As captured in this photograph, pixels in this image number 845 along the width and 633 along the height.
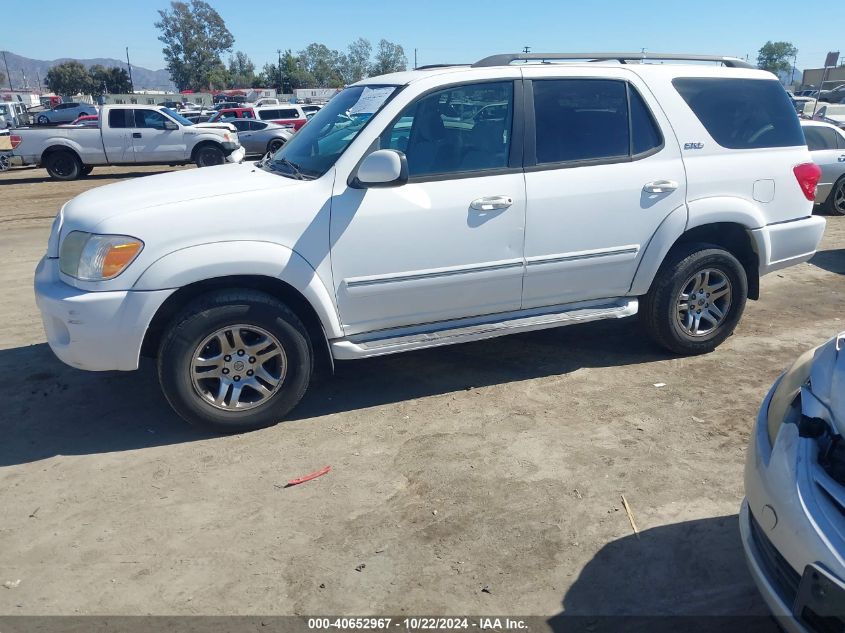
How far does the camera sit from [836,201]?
1159 centimetres

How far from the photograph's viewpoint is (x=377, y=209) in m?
4.18

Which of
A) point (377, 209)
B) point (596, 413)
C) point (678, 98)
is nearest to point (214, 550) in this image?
point (377, 209)

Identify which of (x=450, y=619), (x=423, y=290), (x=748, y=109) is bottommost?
(x=450, y=619)

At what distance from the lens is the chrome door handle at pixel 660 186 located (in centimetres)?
479

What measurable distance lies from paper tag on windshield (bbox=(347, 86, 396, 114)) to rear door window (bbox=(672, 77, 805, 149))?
209 cm

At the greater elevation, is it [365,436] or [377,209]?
[377,209]

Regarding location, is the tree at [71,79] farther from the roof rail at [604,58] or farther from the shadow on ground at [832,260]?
the roof rail at [604,58]

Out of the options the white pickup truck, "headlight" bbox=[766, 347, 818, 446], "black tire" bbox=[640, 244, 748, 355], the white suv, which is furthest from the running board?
the white pickup truck

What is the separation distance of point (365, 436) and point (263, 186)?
158 centimetres

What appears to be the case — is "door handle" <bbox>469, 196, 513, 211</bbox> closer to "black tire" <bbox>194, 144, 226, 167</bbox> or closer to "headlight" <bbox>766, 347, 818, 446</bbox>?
"headlight" <bbox>766, 347, 818, 446</bbox>

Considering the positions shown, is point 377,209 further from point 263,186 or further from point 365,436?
point 365,436

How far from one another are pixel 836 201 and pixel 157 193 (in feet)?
36.6

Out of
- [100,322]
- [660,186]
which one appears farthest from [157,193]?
[660,186]

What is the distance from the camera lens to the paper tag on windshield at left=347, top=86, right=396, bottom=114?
14.5ft
